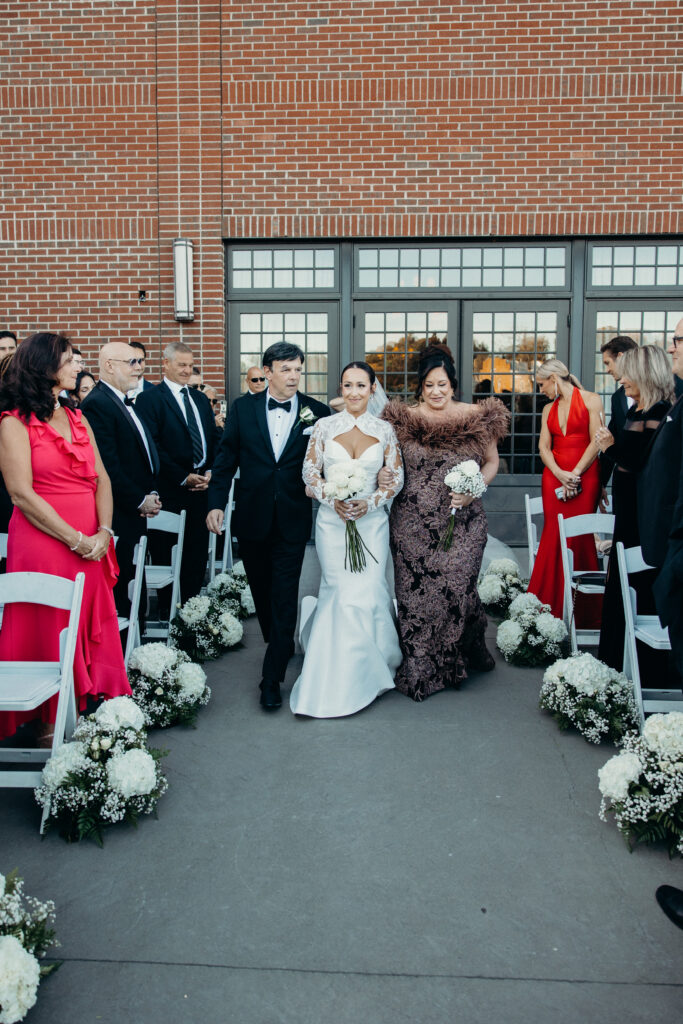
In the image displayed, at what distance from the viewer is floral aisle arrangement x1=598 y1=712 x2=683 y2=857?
11.3 ft

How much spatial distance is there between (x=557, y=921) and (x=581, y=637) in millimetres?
3029

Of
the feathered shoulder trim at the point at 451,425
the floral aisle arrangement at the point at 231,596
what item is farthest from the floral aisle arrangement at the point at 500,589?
the feathered shoulder trim at the point at 451,425

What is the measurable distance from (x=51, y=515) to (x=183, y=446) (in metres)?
2.66

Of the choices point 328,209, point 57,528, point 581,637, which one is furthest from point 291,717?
point 328,209

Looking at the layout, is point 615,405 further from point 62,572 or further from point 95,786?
point 95,786

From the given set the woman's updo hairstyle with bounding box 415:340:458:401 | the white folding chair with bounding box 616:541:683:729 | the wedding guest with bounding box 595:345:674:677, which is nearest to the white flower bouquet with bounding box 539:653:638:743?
the white folding chair with bounding box 616:541:683:729

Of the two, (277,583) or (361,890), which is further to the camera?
(277,583)

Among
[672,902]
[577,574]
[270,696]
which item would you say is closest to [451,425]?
[577,574]

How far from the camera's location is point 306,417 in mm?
5328

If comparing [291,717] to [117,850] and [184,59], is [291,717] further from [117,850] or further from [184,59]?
[184,59]

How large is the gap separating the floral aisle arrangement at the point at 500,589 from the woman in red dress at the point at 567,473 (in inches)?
13.6

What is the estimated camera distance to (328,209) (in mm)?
9938

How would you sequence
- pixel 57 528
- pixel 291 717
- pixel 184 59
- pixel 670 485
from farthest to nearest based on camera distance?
pixel 184 59
pixel 291 717
pixel 57 528
pixel 670 485

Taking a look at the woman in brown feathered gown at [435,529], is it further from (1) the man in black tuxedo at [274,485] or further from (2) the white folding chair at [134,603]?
(2) the white folding chair at [134,603]
